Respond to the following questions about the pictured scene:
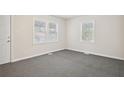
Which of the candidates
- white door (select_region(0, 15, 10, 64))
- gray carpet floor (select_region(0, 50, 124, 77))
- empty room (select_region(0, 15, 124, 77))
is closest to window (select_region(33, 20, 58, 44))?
empty room (select_region(0, 15, 124, 77))

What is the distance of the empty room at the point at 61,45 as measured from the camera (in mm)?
2513

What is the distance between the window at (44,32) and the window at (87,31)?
5.86 ft

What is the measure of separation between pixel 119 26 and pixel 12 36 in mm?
4522

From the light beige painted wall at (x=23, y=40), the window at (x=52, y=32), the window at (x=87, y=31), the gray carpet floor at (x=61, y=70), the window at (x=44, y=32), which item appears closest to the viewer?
the gray carpet floor at (x=61, y=70)

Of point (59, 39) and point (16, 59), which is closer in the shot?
point (16, 59)

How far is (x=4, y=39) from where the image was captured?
2.90m

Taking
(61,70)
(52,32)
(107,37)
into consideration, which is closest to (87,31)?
(107,37)

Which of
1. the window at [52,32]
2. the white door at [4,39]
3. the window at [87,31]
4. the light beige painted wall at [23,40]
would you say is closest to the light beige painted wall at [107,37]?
the window at [87,31]

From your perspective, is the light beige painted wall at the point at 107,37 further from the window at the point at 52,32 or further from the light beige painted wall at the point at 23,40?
the light beige painted wall at the point at 23,40
